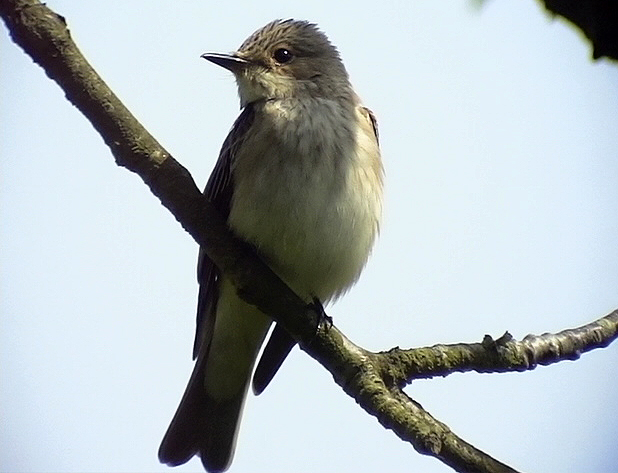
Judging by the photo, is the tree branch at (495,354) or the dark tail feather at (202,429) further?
Answer: the dark tail feather at (202,429)

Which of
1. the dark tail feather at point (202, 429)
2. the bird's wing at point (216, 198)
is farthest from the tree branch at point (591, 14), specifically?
the dark tail feather at point (202, 429)

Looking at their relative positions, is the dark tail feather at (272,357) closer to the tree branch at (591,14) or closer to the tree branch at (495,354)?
the tree branch at (495,354)

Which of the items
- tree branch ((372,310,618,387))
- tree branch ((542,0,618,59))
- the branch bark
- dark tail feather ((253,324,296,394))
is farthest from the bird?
tree branch ((542,0,618,59))

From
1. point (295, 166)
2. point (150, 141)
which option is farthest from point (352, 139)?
point (150, 141)

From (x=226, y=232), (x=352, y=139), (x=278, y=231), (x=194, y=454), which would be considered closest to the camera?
(x=226, y=232)

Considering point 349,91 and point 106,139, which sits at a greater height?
point 349,91

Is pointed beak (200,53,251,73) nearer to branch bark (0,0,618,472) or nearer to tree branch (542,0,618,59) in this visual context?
branch bark (0,0,618,472)

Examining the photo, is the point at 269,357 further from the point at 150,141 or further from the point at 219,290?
the point at 150,141

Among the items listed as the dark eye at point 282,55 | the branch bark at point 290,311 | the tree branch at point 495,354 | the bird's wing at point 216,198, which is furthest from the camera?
the dark eye at point 282,55
